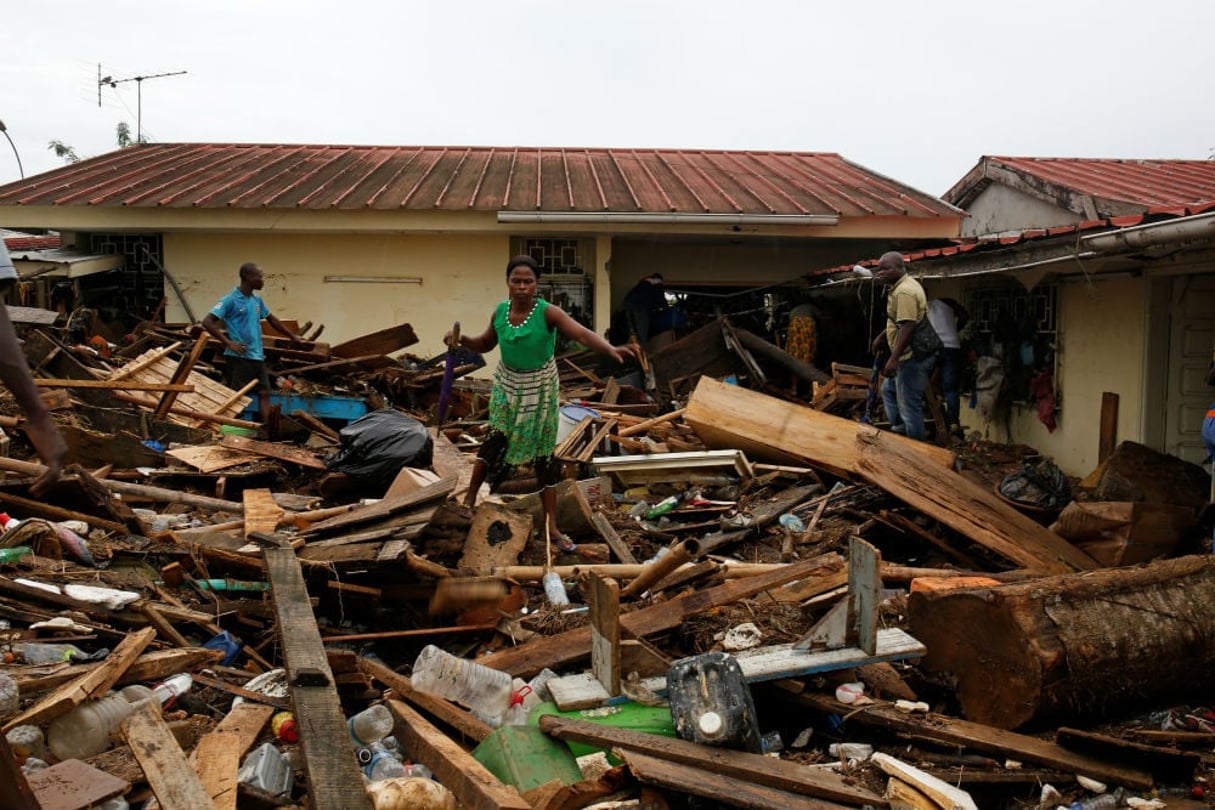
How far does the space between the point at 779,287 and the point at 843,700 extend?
10.8 m

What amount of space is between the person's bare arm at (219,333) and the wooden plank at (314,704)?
5135 millimetres

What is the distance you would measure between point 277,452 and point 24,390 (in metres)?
5.36

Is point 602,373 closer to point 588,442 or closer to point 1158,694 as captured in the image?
point 588,442

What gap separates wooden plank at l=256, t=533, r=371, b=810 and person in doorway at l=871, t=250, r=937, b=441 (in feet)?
19.0

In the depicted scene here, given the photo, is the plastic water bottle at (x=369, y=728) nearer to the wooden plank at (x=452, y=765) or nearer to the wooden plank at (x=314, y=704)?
the wooden plank at (x=452, y=765)

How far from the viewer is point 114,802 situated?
9.48ft

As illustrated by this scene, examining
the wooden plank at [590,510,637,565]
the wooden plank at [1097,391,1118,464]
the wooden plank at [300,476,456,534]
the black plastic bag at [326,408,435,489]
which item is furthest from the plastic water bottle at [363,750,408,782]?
the wooden plank at [1097,391,1118,464]

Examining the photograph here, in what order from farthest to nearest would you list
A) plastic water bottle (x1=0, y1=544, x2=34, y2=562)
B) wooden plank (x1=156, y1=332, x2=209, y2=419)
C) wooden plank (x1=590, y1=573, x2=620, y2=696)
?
wooden plank (x1=156, y1=332, x2=209, y2=419), plastic water bottle (x1=0, y1=544, x2=34, y2=562), wooden plank (x1=590, y1=573, x2=620, y2=696)

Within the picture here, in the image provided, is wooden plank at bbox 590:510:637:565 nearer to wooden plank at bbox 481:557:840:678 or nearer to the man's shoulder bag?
wooden plank at bbox 481:557:840:678

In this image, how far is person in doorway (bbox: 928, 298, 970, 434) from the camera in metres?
9.64

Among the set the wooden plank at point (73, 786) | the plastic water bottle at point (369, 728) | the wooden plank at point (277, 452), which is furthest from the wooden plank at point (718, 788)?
the wooden plank at point (277, 452)

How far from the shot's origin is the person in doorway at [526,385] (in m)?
5.75

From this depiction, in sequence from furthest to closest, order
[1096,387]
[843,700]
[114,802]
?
[1096,387] < [843,700] < [114,802]

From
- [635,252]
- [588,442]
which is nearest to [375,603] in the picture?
[588,442]
